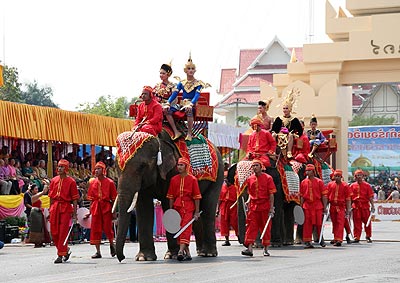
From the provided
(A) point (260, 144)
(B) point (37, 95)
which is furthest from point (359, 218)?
(B) point (37, 95)

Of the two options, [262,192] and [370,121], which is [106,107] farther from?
[262,192]

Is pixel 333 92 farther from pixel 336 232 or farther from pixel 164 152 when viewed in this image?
pixel 164 152

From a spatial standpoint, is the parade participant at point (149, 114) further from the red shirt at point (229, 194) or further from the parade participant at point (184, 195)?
the red shirt at point (229, 194)

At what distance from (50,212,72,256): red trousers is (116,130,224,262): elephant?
118cm

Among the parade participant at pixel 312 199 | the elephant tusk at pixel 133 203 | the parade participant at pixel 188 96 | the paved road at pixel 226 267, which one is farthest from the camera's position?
the parade participant at pixel 312 199

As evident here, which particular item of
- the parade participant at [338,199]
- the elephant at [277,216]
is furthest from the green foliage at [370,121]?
the elephant at [277,216]

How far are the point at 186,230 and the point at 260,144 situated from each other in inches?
154

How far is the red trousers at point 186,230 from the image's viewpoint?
18.0m

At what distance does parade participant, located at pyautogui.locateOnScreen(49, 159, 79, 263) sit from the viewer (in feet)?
61.6

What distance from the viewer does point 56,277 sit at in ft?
50.5

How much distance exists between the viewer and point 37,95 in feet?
331

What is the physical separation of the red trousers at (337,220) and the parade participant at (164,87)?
6.06m

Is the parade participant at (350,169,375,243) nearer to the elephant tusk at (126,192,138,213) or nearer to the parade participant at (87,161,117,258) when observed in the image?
the parade participant at (87,161,117,258)

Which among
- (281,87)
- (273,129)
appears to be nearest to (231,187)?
(273,129)
